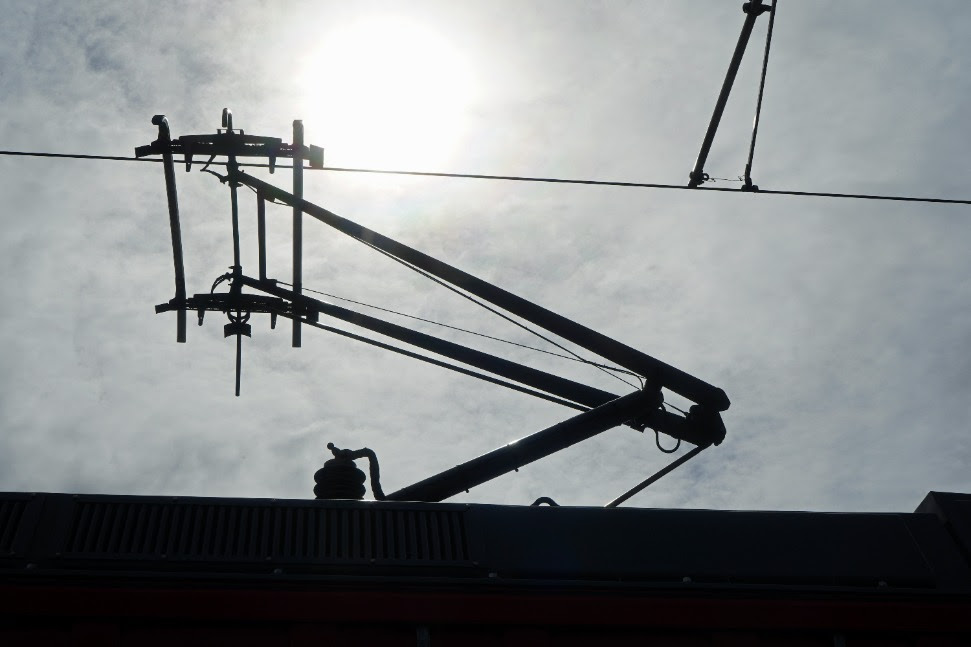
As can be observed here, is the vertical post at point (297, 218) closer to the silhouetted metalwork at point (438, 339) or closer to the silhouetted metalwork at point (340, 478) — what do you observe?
the silhouetted metalwork at point (438, 339)

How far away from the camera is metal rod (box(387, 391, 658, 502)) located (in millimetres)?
10656

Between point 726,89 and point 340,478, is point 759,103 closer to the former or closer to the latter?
point 726,89

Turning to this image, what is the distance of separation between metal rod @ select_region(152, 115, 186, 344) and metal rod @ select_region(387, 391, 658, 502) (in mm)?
3593

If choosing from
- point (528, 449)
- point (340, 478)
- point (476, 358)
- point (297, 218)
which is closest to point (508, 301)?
point (476, 358)

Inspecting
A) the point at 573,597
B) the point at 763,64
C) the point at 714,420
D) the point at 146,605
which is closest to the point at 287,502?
the point at 146,605

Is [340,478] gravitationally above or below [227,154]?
below

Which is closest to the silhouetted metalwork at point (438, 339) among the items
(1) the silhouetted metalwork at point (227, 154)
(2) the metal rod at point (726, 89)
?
(1) the silhouetted metalwork at point (227, 154)

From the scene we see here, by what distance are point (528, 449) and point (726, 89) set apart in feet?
15.3

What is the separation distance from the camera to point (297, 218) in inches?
499

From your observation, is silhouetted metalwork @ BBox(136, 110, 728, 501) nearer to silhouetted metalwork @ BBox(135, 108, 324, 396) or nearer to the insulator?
silhouetted metalwork @ BBox(135, 108, 324, 396)

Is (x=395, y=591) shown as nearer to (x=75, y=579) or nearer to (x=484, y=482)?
(x=75, y=579)

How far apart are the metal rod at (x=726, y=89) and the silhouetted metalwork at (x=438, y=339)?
2190 mm

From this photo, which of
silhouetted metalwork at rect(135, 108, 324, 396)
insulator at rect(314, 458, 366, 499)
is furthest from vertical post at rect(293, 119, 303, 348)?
insulator at rect(314, 458, 366, 499)

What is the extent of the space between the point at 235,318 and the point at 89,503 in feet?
15.8
